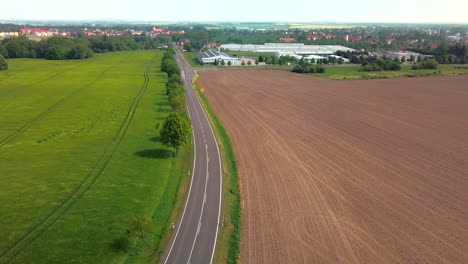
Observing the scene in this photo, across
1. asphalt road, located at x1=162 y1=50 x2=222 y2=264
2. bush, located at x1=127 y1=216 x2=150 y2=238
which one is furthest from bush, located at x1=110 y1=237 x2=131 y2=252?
asphalt road, located at x1=162 y1=50 x2=222 y2=264

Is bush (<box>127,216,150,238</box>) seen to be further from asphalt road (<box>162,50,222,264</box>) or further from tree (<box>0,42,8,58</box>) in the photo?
tree (<box>0,42,8,58</box>)

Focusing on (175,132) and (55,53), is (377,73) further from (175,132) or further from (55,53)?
(55,53)

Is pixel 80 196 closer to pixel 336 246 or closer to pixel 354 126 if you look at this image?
pixel 336 246

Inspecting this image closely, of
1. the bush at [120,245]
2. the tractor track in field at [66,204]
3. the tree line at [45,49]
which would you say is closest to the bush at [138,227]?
the bush at [120,245]

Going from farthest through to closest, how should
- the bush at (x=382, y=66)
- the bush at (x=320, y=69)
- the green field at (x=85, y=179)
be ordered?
1. the bush at (x=382, y=66)
2. the bush at (x=320, y=69)
3. the green field at (x=85, y=179)

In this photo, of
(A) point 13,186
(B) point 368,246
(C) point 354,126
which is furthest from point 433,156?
(A) point 13,186

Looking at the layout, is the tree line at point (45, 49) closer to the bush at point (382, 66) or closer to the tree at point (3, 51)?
the tree at point (3, 51)
